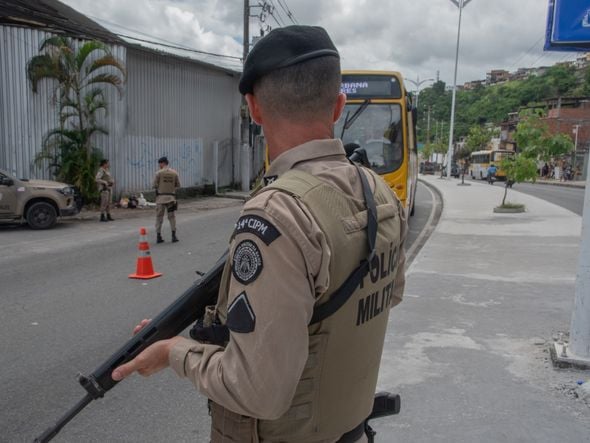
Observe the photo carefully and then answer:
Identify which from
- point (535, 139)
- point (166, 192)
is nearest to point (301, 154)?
point (166, 192)

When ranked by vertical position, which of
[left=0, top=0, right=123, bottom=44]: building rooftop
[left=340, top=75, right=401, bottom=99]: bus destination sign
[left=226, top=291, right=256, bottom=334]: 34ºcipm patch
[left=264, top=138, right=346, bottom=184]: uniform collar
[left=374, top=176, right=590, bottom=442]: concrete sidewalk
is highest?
[left=0, top=0, right=123, bottom=44]: building rooftop

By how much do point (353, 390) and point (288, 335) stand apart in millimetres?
376

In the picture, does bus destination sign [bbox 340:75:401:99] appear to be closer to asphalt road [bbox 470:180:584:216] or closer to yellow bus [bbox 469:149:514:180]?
asphalt road [bbox 470:180:584:216]

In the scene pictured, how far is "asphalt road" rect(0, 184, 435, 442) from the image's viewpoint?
3.45 m

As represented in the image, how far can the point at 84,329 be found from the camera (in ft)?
17.3

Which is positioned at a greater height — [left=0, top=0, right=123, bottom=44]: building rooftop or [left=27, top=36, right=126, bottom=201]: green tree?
[left=0, top=0, right=123, bottom=44]: building rooftop

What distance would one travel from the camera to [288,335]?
1186mm

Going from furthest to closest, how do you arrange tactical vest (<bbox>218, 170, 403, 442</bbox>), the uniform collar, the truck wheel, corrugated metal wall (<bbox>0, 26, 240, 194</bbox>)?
corrugated metal wall (<bbox>0, 26, 240, 194</bbox>) < the truck wheel < the uniform collar < tactical vest (<bbox>218, 170, 403, 442</bbox>)

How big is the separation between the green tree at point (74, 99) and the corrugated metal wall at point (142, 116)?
265 mm

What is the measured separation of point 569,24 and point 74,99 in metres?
14.7

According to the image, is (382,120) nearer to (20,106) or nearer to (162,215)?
(162,215)

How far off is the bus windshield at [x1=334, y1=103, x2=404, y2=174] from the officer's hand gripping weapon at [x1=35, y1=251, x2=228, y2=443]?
9450mm

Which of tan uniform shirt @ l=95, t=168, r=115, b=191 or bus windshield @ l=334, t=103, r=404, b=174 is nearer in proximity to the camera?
bus windshield @ l=334, t=103, r=404, b=174

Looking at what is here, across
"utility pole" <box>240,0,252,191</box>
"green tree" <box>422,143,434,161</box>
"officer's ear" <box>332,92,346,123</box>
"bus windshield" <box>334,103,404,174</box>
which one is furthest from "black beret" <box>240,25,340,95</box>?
"green tree" <box>422,143,434,161</box>
